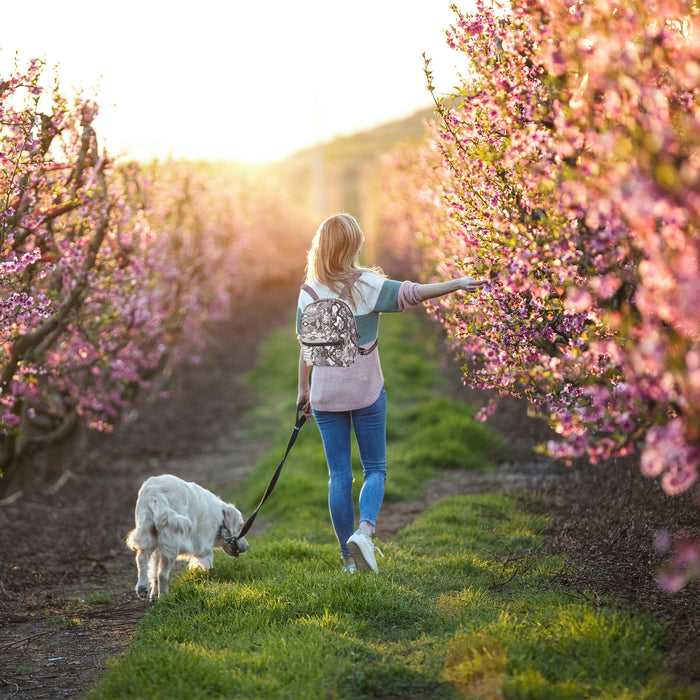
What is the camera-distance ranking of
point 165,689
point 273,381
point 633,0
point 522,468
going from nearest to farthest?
point 633,0 → point 165,689 → point 522,468 → point 273,381

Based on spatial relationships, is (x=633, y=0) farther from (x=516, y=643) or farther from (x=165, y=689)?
(x=165, y=689)

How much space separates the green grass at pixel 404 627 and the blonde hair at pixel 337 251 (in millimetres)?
2142

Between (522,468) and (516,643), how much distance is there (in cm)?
595

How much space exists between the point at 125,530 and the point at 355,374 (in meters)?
4.79

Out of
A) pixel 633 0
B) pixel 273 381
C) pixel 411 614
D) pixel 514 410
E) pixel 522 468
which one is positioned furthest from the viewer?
pixel 273 381

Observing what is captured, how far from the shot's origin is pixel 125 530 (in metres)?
9.31

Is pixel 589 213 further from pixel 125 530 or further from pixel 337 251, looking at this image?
pixel 125 530

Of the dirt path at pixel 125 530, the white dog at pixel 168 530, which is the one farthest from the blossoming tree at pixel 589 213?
the white dog at pixel 168 530

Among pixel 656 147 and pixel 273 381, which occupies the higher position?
pixel 656 147

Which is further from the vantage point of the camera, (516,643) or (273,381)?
(273,381)

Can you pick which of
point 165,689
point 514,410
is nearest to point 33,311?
point 165,689

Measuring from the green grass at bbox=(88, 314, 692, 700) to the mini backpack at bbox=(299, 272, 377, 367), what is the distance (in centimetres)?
157

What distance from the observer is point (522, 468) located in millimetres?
10297

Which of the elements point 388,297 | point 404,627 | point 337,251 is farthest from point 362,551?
point 337,251
